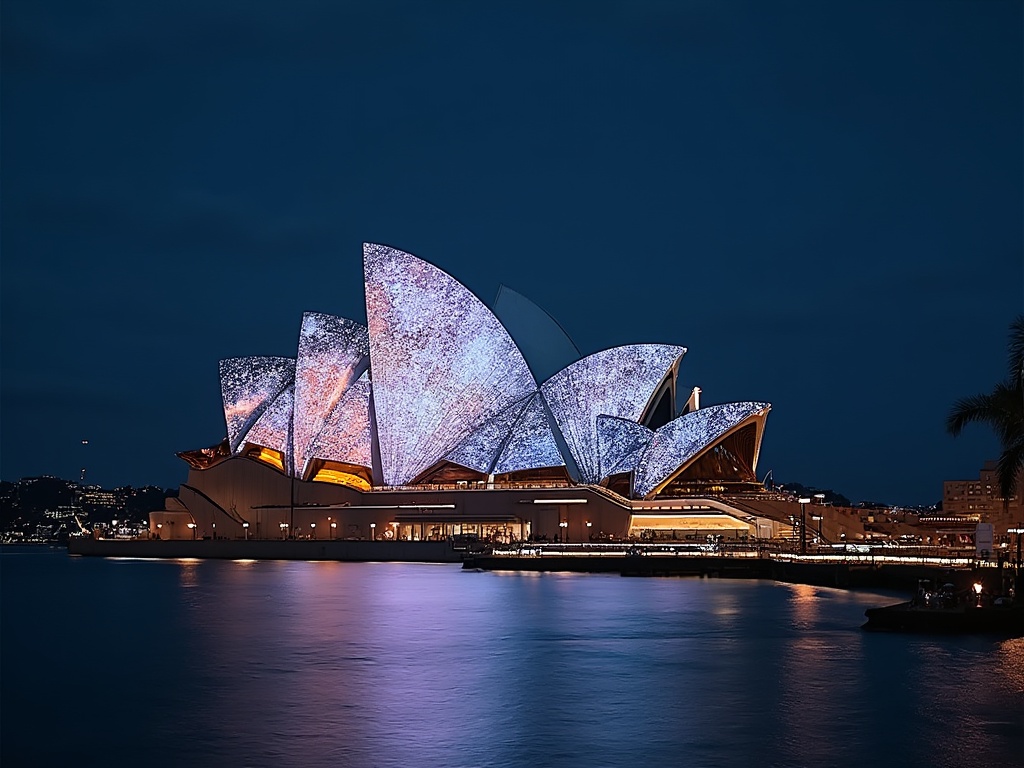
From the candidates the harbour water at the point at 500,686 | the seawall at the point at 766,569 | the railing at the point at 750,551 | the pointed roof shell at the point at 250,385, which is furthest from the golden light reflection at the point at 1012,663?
the pointed roof shell at the point at 250,385

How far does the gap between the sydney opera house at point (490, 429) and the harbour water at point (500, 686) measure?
2355 cm

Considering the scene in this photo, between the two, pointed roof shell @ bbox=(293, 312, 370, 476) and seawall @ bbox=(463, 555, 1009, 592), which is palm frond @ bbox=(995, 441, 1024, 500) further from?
pointed roof shell @ bbox=(293, 312, 370, 476)

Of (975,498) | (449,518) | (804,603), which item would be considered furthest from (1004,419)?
(975,498)

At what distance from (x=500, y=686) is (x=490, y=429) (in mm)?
37928

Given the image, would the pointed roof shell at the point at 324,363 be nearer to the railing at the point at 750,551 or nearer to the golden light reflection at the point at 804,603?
the railing at the point at 750,551

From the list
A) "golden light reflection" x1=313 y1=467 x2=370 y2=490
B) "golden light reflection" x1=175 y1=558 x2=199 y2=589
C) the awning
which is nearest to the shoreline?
the awning

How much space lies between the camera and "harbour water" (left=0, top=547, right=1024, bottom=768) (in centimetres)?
1245

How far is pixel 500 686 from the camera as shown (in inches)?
643

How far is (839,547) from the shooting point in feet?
143

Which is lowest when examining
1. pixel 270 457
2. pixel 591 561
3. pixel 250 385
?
pixel 591 561

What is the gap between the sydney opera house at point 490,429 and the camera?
173 ft

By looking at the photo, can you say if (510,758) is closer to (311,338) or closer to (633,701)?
(633,701)

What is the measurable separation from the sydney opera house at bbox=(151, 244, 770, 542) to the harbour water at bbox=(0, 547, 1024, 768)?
77.3 ft

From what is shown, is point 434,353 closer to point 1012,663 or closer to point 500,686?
point 500,686
